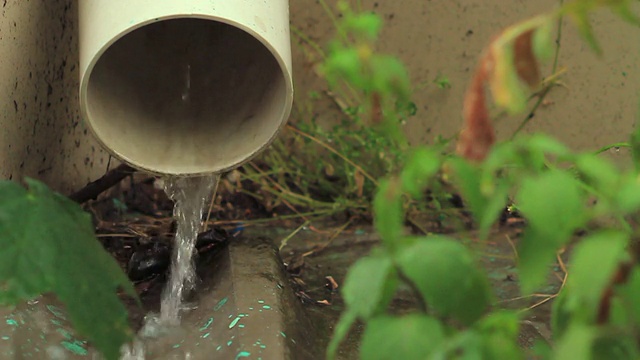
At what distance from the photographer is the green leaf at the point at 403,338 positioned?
85cm

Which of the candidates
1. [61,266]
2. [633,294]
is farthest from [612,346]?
[61,266]

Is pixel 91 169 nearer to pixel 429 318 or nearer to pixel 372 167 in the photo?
pixel 372 167

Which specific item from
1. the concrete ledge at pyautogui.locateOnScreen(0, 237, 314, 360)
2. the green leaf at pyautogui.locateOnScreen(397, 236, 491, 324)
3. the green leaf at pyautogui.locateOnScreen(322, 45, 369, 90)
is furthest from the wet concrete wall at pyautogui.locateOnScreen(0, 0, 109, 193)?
the green leaf at pyautogui.locateOnScreen(397, 236, 491, 324)

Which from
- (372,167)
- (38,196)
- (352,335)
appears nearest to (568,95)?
(372,167)

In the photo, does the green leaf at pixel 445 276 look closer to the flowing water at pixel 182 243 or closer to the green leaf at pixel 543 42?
the green leaf at pixel 543 42

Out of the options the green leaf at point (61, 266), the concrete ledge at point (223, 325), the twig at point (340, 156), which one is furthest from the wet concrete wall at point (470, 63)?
the green leaf at point (61, 266)

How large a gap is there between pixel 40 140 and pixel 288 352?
0.92 meters

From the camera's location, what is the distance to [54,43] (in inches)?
88.2

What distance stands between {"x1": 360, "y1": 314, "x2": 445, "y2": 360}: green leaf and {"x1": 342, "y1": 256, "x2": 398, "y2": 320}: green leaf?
0.07 feet

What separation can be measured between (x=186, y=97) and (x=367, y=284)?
1443 mm

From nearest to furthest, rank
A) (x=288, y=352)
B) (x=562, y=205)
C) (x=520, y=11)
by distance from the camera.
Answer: (x=562, y=205) → (x=288, y=352) → (x=520, y=11)

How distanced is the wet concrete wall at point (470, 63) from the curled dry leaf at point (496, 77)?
1815mm

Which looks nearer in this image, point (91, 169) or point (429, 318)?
point (429, 318)

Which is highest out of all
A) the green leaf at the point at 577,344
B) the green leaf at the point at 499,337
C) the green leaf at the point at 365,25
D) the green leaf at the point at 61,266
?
the green leaf at the point at 365,25
